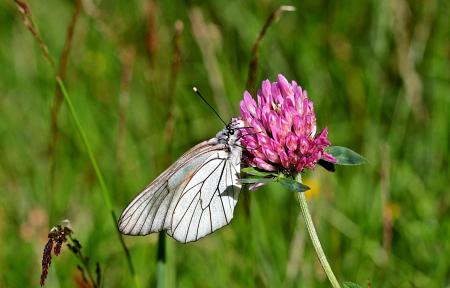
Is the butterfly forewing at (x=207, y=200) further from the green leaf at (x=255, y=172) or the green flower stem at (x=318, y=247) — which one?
the green flower stem at (x=318, y=247)

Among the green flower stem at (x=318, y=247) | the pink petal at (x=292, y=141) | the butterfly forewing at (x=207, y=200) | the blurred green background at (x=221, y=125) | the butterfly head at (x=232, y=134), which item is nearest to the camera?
the green flower stem at (x=318, y=247)

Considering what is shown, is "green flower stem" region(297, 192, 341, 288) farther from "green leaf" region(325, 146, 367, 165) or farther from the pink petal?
"green leaf" region(325, 146, 367, 165)

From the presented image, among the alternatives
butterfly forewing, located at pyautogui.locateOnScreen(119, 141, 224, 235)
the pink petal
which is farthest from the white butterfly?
the pink petal

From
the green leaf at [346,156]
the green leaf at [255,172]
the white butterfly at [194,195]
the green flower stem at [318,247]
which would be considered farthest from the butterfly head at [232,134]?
the green flower stem at [318,247]

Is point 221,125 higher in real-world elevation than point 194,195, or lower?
lower

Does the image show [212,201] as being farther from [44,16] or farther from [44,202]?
[44,16]

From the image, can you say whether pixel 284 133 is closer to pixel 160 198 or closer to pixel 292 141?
pixel 292 141

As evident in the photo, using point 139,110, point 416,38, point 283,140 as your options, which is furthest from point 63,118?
point 283,140

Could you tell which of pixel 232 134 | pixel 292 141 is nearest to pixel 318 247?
pixel 292 141
